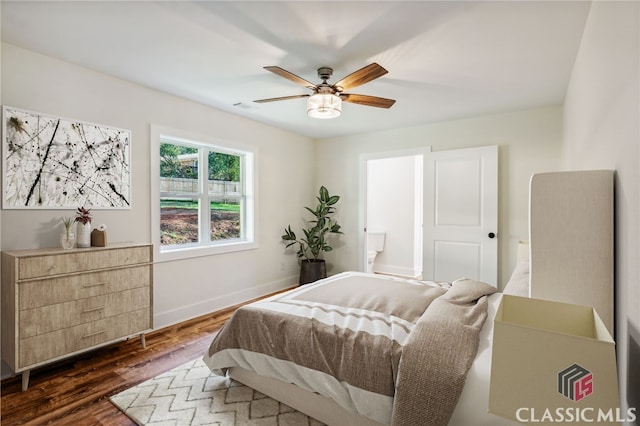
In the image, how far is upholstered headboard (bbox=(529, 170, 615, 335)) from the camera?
3.87ft

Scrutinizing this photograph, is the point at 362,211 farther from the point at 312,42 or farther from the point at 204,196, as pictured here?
the point at 312,42

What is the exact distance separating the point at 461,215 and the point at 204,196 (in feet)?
10.8

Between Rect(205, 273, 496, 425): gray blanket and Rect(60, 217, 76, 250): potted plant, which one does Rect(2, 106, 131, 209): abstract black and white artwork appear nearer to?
Rect(60, 217, 76, 250): potted plant

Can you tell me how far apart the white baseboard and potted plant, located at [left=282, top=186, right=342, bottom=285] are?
444 mm

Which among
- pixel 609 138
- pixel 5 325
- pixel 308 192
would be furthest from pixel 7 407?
pixel 308 192

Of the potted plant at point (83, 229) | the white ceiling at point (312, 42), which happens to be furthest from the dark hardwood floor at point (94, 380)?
the white ceiling at point (312, 42)

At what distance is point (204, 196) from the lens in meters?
3.82

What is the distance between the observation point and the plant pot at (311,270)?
470cm

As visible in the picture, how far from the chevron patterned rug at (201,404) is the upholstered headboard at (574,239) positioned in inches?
57.6

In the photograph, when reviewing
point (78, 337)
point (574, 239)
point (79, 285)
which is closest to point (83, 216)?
point (79, 285)

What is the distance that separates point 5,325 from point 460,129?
4880 mm

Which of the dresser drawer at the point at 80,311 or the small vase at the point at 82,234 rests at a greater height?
the small vase at the point at 82,234

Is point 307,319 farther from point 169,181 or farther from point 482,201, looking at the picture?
point 482,201

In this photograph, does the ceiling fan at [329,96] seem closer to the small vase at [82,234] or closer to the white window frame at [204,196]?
the white window frame at [204,196]
